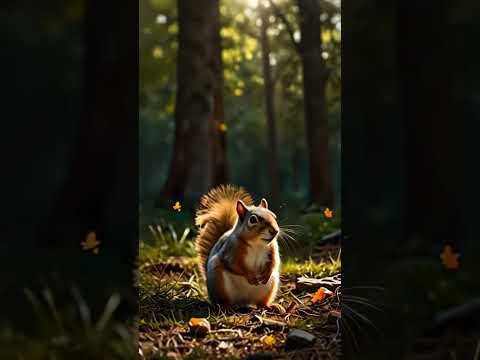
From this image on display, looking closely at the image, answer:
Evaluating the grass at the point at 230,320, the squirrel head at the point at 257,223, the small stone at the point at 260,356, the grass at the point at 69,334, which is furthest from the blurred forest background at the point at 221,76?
the grass at the point at 69,334

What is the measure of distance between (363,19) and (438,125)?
0.79m

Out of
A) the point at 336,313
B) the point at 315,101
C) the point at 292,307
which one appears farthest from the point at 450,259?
the point at 315,101

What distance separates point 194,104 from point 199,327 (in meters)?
3.82

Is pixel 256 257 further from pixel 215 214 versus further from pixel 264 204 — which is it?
pixel 215 214

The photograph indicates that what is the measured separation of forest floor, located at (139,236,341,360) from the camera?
2.69 meters

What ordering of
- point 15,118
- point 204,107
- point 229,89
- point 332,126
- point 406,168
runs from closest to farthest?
point 15,118 < point 406,168 < point 204,107 < point 229,89 < point 332,126

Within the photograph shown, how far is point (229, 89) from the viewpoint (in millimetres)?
9234

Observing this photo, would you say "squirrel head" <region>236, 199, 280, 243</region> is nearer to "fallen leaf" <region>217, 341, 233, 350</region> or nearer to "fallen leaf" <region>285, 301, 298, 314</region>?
"fallen leaf" <region>285, 301, 298, 314</region>

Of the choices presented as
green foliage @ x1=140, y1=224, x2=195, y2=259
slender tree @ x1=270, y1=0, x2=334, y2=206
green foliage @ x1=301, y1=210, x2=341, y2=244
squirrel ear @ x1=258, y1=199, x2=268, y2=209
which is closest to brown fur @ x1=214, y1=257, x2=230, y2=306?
squirrel ear @ x1=258, y1=199, x2=268, y2=209

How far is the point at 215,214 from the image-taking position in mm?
3471

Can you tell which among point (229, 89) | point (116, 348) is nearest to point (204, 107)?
point (229, 89)

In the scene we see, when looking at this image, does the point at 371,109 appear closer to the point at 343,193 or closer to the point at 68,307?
the point at 343,193

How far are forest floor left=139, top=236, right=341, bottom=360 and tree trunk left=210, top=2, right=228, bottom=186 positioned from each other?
313 cm

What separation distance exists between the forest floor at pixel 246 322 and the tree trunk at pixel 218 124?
313 centimetres
